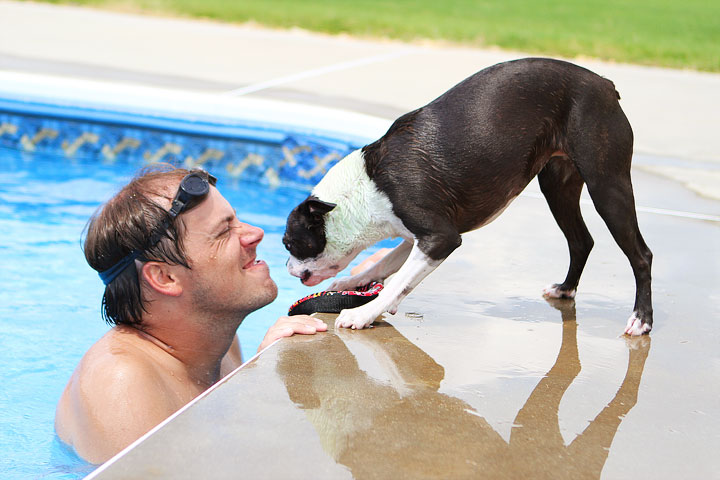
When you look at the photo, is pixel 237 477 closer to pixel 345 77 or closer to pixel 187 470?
pixel 187 470

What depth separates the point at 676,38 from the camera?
52.4ft

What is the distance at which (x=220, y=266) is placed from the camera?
10.2ft

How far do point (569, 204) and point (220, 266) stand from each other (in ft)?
5.04

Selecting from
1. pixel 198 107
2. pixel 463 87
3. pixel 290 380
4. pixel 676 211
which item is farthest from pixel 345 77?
pixel 290 380

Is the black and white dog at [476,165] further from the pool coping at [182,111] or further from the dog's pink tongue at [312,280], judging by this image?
the pool coping at [182,111]

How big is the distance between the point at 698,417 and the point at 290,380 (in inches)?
50.3

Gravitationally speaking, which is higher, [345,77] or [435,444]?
[435,444]

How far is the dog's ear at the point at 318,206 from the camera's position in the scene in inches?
132

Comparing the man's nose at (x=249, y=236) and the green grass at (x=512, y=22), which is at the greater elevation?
the man's nose at (x=249, y=236)

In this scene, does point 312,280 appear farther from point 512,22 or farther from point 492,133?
point 512,22

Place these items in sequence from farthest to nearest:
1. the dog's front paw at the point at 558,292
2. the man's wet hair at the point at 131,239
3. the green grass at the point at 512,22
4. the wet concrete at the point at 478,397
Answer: the green grass at the point at 512,22 < the dog's front paw at the point at 558,292 < the man's wet hair at the point at 131,239 < the wet concrete at the point at 478,397

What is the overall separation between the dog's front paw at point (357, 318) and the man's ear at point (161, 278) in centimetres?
64

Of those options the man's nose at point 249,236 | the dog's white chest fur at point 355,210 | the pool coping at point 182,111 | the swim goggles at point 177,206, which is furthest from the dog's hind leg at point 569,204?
the pool coping at point 182,111

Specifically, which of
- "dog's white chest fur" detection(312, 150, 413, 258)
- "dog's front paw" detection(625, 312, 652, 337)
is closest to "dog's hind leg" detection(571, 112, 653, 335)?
"dog's front paw" detection(625, 312, 652, 337)
